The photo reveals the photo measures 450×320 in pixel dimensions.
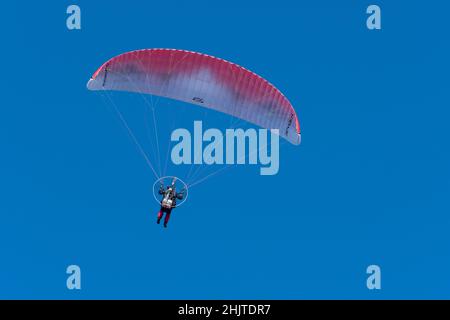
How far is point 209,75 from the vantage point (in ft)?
129

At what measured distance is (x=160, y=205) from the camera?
38812 mm

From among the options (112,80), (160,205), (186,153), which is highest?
(112,80)
